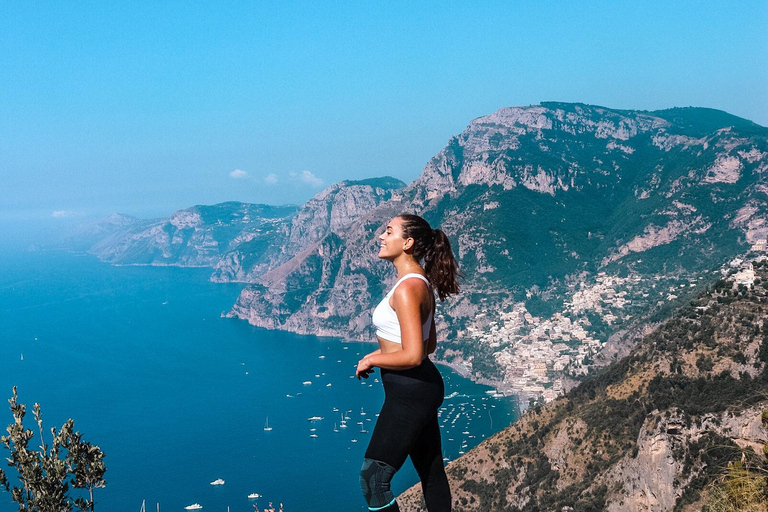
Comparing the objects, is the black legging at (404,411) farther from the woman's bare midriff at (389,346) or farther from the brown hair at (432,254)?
the brown hair at (432,254)

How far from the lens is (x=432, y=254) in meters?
3.71

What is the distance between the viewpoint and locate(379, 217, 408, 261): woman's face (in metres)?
3.65

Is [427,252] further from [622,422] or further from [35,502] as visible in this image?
[622,422]

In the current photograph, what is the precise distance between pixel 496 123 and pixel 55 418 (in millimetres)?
153169

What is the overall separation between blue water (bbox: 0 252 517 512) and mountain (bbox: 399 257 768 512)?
64.4ft

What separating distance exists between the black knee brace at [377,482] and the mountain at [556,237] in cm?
7083

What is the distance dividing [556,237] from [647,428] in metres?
120

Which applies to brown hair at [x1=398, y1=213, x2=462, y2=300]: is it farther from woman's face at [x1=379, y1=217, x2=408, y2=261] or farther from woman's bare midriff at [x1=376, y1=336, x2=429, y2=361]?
woman's bare midriff at [x1=376, y1=336, x2=429, y2=361]

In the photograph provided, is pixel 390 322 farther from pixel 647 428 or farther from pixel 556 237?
pixel 556 237

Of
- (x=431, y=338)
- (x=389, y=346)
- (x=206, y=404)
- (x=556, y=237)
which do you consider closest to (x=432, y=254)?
(x=431, y=338)

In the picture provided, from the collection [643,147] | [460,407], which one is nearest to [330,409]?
[460,407]

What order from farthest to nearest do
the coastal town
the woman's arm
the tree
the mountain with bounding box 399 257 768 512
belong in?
the coastal town → the mountain with bounding box 399 257 768 512 → the tree → the woman's arm

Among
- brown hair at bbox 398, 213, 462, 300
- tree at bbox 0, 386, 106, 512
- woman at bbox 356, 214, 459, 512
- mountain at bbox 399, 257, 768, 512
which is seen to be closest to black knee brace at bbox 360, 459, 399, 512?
woman at bbox 356, 214, 459, 512

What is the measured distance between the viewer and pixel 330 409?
268 ft
